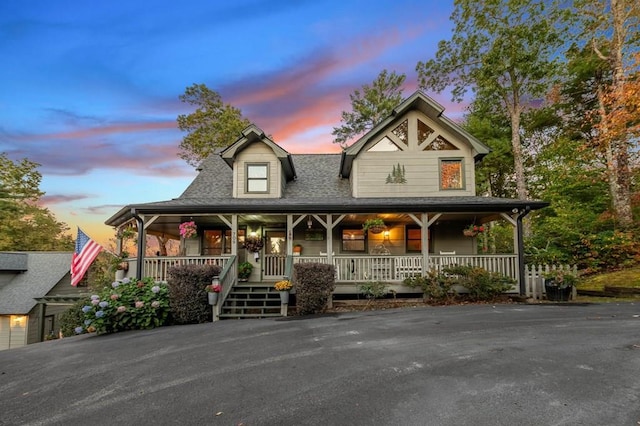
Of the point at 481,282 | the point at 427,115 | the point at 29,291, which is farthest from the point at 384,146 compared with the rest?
the point at 29,291

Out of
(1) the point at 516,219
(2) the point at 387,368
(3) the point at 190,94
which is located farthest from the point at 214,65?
(2) the point at 387,368

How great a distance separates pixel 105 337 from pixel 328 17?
15.1 meters

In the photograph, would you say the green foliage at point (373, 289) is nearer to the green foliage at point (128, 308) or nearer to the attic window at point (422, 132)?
the green foliage at point (128, 308)

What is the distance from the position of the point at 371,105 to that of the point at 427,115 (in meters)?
14.5

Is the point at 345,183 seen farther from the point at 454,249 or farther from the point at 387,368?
the point at 387,368

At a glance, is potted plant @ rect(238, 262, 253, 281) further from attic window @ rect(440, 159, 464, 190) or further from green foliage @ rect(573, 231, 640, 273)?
green foliage @ rect(573, 231, 640, 273)

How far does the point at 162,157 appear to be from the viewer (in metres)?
22.6

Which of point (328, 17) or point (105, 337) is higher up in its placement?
point (328, 17)

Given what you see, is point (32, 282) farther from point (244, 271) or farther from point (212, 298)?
point (212, 298)

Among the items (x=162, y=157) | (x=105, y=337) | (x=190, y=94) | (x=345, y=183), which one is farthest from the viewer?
(x=190, y=94)

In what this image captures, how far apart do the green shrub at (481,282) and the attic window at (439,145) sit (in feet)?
16.8

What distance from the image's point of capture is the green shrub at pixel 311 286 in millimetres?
8570

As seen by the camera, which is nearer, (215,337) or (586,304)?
(215,337)

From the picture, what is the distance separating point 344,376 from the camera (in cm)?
386
